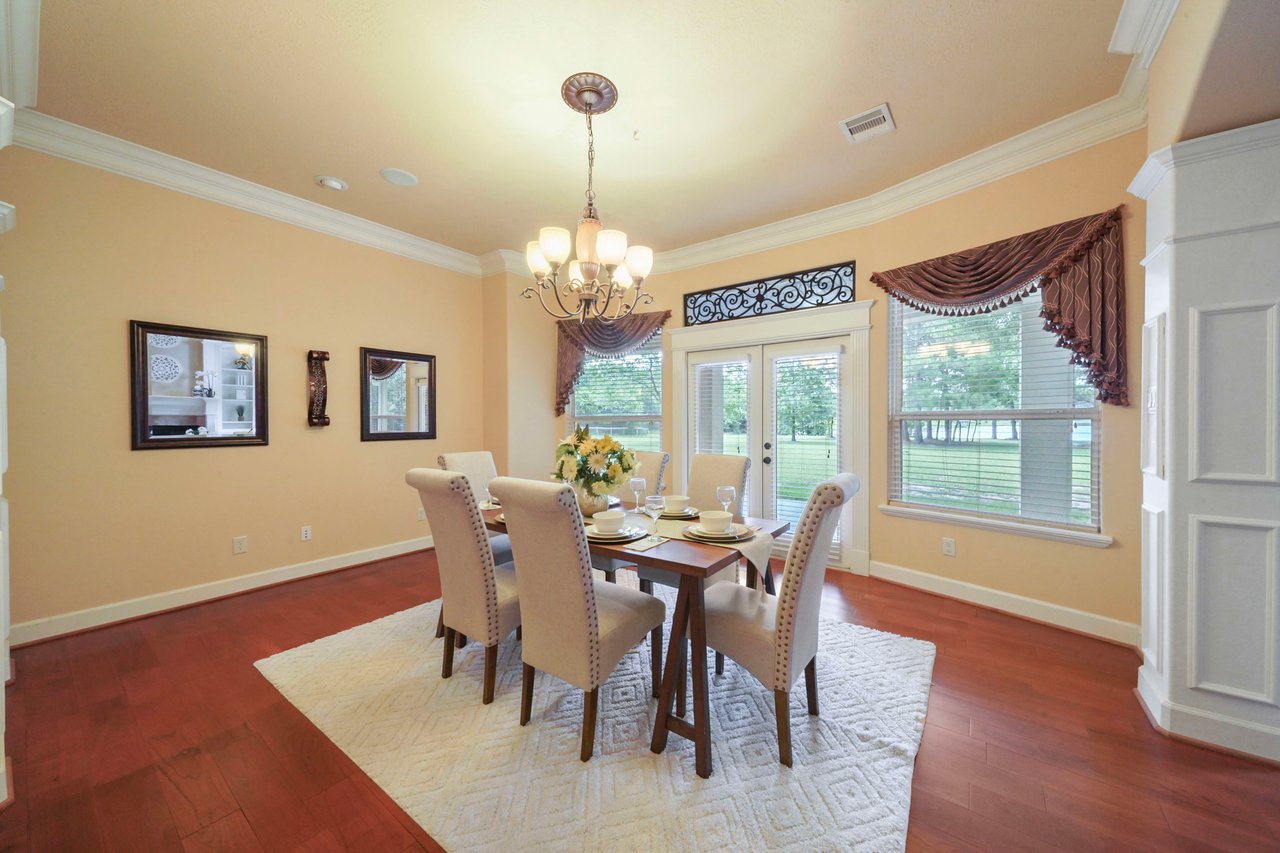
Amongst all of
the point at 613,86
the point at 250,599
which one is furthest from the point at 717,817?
the point at 250,599

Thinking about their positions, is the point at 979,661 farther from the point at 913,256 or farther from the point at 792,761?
the point at 913,256

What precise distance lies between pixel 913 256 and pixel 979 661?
2.56m

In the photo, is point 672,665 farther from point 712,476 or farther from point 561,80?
point 561,80

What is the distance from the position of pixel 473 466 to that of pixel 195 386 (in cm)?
192

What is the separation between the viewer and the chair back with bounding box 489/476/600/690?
65.8 inches

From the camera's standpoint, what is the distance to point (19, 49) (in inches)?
79.2

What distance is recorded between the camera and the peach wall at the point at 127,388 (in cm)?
266

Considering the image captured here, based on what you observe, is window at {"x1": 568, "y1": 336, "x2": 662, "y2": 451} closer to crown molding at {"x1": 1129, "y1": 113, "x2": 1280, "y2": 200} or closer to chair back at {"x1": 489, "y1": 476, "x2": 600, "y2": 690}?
chair back at {"x1": 489, "y1": 476, "x2": 600, "y2": 690}

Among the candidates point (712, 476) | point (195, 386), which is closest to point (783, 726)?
point (712, 476)

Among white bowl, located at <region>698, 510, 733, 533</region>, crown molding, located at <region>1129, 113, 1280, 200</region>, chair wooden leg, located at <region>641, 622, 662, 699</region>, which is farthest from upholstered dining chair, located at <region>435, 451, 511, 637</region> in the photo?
crown molding, located at <region>1129, 113, 1280, 200</region>

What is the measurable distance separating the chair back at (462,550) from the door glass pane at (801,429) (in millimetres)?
2643

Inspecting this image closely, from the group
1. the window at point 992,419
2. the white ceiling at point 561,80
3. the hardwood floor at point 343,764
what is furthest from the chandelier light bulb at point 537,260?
the window at point 992,419

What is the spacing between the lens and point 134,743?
1.88 m

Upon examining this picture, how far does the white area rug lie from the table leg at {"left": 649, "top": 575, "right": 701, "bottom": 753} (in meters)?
0.08
